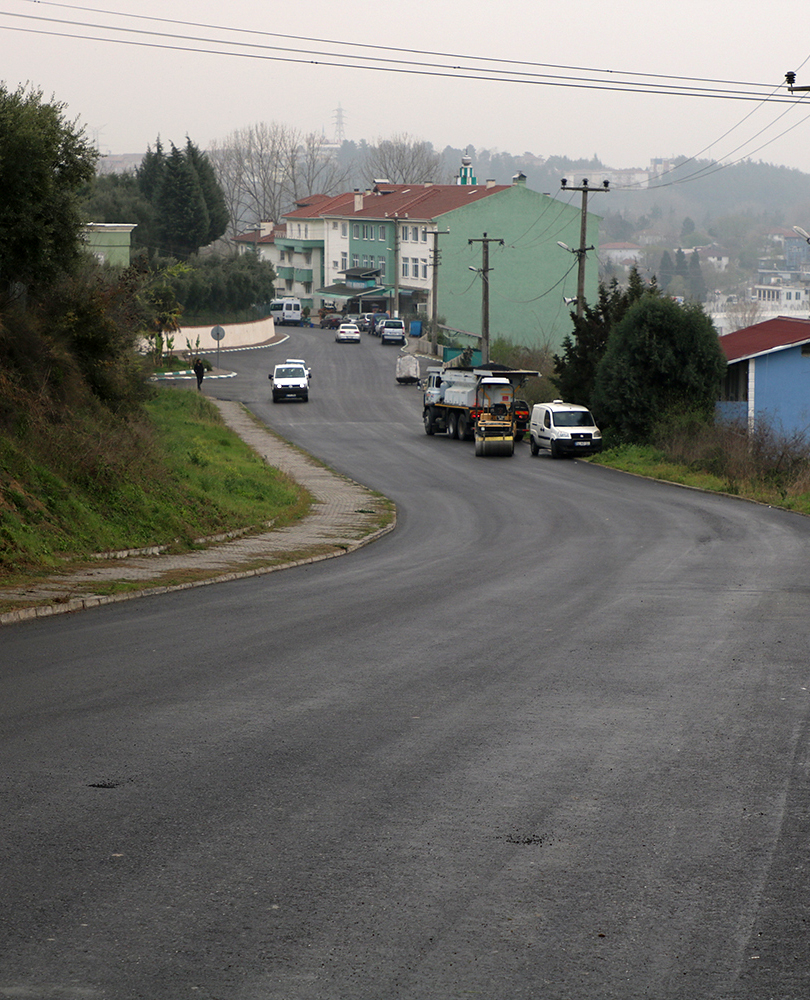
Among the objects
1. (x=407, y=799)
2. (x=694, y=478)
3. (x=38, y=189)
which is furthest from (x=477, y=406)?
(x=407, y=799)

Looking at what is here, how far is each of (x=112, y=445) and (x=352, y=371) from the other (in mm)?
49376

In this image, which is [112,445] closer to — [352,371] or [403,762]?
[403,762]

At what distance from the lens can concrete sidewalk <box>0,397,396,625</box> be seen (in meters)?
13.6

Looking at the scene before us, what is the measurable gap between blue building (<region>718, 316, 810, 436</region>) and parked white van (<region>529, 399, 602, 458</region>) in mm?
4953

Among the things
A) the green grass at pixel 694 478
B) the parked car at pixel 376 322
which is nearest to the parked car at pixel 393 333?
the parked car at pixel 376 322

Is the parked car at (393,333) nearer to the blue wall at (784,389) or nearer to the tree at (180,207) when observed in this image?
the tree at (180,207)

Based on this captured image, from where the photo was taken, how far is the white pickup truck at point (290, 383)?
5559 cm

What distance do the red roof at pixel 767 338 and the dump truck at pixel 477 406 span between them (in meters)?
8.71

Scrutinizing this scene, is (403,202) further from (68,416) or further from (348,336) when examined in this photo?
(68,416)

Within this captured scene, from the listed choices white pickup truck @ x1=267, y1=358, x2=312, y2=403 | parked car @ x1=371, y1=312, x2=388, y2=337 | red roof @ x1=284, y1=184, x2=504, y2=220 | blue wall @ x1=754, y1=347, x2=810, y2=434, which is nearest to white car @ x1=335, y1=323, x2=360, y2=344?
parked car @ x1=371, y1=312, x2=388, y2=337

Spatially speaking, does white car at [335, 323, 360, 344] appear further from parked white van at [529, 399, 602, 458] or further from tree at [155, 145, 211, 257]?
parked white van at [529, 399, 602, 458]

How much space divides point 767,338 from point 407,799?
133 ft

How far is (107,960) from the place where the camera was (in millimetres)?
4668

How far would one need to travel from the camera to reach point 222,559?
18.0 meters
